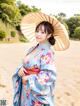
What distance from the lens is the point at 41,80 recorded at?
3705 millimetres

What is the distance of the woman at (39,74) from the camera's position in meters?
3.72

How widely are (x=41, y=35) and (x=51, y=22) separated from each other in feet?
0.51

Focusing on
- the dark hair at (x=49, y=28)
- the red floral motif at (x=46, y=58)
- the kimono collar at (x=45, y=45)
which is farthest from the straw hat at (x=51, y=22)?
the red floral motif at (x=46, y=58)

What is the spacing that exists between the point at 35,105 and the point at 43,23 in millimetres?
757

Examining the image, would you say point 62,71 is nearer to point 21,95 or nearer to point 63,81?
point 63,81

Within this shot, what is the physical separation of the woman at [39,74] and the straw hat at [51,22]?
1.8 inches

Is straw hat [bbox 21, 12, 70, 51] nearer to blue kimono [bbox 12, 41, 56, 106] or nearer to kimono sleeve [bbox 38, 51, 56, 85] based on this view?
blue kimono [bbox 12, 41, 56, 106]

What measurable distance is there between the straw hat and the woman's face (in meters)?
0.11

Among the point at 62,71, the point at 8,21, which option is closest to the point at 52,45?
the point at 62,71

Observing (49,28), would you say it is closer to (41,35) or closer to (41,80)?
(41,35)

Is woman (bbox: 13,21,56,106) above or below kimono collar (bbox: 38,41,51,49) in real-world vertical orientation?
below

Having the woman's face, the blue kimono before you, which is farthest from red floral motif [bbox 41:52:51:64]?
the woman's face

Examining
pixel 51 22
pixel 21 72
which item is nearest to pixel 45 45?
pixel 51 22

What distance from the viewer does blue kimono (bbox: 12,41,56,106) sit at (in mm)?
3713
